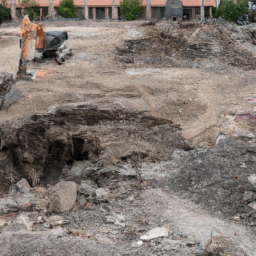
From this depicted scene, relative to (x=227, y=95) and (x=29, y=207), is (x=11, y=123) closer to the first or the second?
(x=29, y=207)

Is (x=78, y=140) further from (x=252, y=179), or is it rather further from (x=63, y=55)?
(x=63, y=55)

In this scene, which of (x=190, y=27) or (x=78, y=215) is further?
(x=190, y=27)

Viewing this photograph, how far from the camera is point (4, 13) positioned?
26094mm

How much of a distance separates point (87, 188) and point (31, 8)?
22232mm

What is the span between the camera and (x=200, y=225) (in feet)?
20.0

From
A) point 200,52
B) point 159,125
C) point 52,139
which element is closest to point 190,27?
point 200,52

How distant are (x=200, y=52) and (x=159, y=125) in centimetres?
786

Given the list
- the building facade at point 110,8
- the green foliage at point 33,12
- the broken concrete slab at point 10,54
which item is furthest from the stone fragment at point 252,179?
the green foliage at point 33,12

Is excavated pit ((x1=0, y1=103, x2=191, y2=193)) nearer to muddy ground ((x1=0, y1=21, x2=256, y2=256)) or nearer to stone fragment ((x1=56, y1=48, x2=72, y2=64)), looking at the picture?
muddy ground ((x1=0, y1=21, x2=256, y2=256))

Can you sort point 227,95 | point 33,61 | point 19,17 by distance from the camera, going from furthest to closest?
point 19,17, point 33,61, point 227,95

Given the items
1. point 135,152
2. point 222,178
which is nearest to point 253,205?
point 222,178

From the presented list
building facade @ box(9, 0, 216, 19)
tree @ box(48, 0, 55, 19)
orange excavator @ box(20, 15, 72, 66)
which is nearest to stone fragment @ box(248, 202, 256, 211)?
orange excavator @ box(20, 15, 72, 66)

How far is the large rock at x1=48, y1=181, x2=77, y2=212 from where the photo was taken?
693 centimetres

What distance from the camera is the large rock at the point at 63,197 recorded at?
6.93 m
